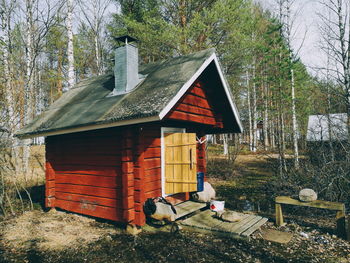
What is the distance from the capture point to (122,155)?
19.7 ft

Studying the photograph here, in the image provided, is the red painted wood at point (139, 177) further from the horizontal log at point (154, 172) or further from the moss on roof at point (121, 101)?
the moss on roof at point (121, 101)

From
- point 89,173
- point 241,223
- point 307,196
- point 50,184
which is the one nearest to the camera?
point 307,196

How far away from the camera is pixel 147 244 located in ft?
17.8

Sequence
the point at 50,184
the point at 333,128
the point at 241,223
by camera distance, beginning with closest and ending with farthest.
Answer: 1. the point at 241,223
2. the point at 50,184
3. the point at 333,128

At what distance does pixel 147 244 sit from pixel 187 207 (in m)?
2.18

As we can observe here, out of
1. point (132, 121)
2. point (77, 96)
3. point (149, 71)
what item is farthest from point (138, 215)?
point (77, 96)

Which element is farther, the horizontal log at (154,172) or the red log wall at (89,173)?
the horizontal log at (154,172)

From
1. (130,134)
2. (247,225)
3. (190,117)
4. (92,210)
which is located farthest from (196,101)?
(92,210)

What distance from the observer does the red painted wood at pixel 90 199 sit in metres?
6.38

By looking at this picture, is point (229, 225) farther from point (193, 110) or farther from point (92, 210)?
point (92, 210)

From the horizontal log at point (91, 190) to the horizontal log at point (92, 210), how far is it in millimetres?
323

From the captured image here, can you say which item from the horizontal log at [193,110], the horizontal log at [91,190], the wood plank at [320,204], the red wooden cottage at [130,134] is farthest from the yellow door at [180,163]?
the wood plank at [320,204]

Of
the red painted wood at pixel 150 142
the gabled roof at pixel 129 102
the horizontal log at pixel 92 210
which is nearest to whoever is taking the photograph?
the gabled roof at pixel 129 102

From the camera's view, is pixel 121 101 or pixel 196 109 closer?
pixel 121 101
